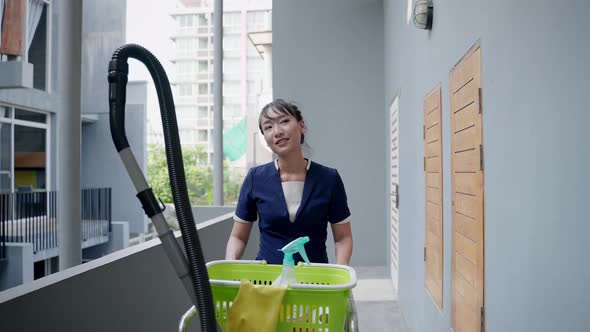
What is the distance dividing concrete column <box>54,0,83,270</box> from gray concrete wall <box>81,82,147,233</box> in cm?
847

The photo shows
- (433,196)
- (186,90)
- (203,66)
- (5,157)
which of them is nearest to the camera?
(433,196)

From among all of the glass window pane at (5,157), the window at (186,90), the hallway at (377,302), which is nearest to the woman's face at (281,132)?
the hallway at (377,302)

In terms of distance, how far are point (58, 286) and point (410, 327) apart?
258cm

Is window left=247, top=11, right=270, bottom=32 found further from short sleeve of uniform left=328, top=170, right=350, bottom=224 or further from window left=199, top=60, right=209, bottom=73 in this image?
short sleeve of uniform left=328, top=170, right=350, bottom=224

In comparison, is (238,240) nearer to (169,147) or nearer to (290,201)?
(290,201)

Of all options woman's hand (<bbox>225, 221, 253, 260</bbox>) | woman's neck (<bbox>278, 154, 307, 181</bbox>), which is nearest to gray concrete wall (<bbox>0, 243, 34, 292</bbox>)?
woman's hand (<bbox>225, 221, 253, 260</bbox>)

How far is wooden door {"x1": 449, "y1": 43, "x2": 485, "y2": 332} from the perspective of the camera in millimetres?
1723

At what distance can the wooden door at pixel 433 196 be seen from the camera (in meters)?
2.44

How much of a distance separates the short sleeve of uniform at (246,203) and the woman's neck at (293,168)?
10 centimetres

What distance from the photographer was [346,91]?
5.88 m

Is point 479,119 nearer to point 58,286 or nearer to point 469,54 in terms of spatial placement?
point 469,54

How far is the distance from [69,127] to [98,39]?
10187 millimetres

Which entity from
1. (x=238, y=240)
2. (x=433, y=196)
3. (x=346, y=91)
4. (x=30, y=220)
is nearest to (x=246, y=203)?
(x=238, y=240)

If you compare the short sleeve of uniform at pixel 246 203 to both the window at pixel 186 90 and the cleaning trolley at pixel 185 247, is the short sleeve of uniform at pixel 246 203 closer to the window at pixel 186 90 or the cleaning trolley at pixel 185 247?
the cleaning trolley at pixel 185 247
